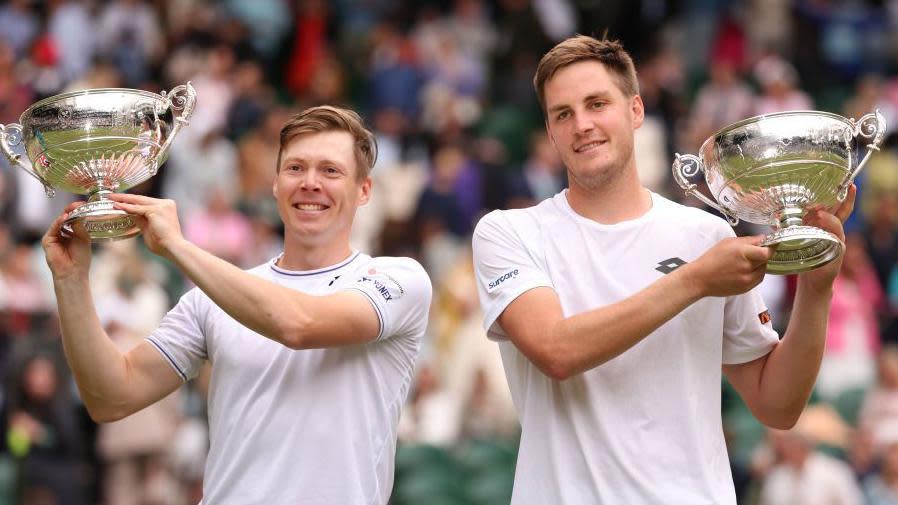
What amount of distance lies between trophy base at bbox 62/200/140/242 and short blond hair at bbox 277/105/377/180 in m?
0.66

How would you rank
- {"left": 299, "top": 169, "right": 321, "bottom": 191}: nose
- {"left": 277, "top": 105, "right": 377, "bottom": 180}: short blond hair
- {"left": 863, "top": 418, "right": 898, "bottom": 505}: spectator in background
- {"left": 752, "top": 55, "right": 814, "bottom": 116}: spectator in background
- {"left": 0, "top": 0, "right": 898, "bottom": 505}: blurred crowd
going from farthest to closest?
{"left": 752, "top": 55, "right": 814, "bottom": 116}: spectator in background, {"left": 0, "top": 0, "right": 898, "bottom": 505}: blurred crowd, {"left": 863, "top": 418, "right": 898, "bottom": 505}: spectator in background, {"left": 277, "top": 105, "right": 377, "bottom": 180}: short blond hair, {"left": 299, "top": 169, "right": 321, "bottom": 191}: nose

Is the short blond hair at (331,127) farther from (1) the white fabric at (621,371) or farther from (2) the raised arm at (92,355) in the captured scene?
(2) the raised arm at (92,355)

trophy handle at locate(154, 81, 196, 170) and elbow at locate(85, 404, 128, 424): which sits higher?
trophy handle at locate(154, 81, 196, 170)

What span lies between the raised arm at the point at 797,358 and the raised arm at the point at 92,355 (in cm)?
181

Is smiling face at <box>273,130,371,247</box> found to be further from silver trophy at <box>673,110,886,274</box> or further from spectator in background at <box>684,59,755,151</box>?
spectator in background at <box>684,59,755,151</box>

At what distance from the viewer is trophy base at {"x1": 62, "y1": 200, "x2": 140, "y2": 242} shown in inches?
184

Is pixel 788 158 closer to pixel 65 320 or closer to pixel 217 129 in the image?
pixel 65 320

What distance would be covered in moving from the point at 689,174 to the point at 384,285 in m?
0.99

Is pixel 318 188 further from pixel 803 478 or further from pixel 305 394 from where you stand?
pixel 803 478

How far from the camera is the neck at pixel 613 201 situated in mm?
4922

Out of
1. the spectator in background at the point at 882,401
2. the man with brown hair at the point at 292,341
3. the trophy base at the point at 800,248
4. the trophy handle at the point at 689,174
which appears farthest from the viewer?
the spectator in background at the point at 882,401

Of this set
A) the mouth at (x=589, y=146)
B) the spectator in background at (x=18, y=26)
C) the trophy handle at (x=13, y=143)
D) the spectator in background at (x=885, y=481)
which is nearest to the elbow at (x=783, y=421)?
the mouth at (x=589, y=146)

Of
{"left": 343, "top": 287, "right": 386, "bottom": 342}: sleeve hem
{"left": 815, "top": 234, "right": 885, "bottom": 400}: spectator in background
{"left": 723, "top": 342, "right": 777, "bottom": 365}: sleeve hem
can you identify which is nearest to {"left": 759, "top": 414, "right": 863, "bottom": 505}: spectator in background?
{"left": 815, "top": 234, "right": 885, "bottom": 400}: spectator in background

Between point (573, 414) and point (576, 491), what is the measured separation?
0.22 meters
